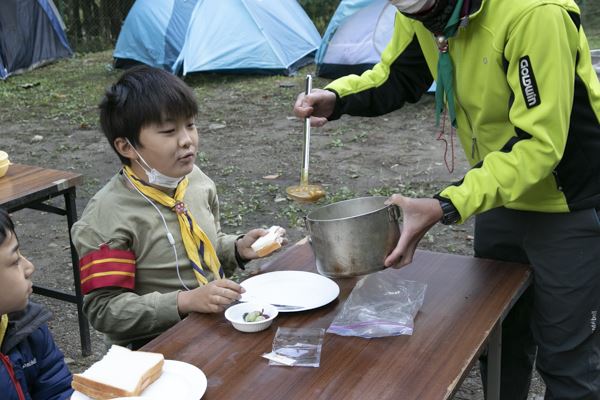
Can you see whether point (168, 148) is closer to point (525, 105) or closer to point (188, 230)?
point (188, 230)

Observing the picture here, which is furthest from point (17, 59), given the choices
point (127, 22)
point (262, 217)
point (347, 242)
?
point (347, 242)

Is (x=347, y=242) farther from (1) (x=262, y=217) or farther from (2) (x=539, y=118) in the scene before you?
(1) (x=262, y=217)

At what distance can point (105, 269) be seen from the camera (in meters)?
2.12

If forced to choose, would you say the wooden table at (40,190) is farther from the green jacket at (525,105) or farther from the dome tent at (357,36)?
the dome tent at (357,36)

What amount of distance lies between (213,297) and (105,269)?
14.8 inches

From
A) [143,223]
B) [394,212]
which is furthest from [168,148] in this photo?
[394,212]

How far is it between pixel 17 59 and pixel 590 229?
1148 centimetres

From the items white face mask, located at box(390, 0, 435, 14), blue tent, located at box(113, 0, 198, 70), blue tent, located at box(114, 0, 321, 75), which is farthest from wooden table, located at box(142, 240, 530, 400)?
blue tent, located at box(113, 0, 198, 70)

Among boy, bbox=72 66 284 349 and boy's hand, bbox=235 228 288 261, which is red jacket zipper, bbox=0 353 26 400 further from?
boy's hand, bbox=235 228 288 261

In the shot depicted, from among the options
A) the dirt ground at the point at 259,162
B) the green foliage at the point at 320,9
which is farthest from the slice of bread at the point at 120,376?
the green foliage at the point at 320,9

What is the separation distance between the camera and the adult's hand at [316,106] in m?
2.54

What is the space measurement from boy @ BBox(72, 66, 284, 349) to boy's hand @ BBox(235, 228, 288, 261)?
118mm

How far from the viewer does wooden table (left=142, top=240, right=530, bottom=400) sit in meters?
1.63

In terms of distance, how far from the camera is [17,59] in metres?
11.9
